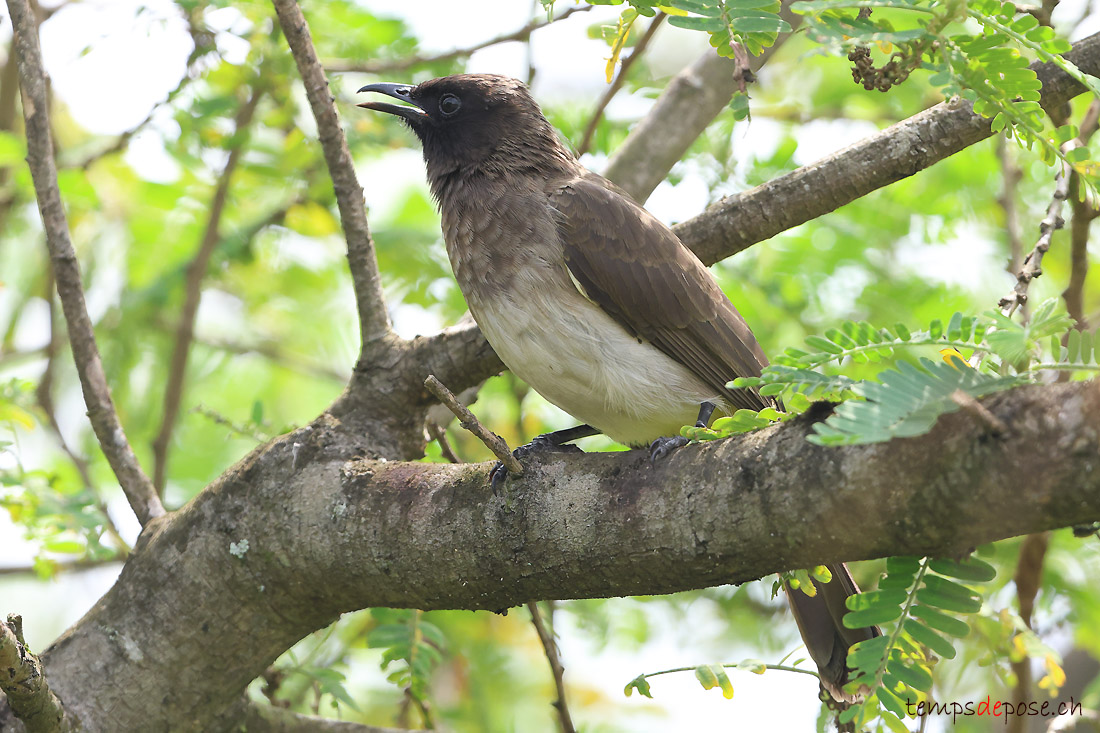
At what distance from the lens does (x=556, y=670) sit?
3.37 meters

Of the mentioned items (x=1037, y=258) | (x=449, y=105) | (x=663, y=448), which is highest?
(x=449, y=105)

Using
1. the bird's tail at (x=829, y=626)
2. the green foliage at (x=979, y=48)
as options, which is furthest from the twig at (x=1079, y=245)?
the green foliage at (x=979, y=48)

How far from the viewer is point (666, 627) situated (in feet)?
17.7

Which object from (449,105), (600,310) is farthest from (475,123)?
(600,310)

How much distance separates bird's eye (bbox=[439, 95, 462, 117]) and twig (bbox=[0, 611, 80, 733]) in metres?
2.67

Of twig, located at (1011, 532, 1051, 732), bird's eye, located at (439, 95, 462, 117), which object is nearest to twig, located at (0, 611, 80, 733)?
bird's eye, located at (439, 95, 462, 117)

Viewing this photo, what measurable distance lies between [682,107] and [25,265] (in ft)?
13.8

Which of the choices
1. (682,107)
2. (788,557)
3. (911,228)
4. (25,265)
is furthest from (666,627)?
(25,265)

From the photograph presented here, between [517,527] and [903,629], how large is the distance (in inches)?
35.8

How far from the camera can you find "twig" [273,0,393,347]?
10.4 ft

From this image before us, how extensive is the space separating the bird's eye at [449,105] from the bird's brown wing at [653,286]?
883mm

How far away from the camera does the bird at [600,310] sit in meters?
3.29

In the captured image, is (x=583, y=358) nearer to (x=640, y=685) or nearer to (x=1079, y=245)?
(x=640, y=685)

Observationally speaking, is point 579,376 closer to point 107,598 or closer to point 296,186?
point 107,598
